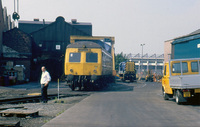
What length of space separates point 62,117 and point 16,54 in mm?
30651

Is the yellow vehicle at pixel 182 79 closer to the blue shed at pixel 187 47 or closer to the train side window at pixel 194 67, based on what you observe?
the train side window at pixel 194 67

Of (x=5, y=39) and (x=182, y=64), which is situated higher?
(x=5, y=39)

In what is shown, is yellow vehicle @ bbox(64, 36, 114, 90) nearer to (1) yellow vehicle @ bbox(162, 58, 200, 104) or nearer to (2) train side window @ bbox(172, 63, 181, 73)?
(1) yellow vehicle @ bbox(162, 58, 200, 104)

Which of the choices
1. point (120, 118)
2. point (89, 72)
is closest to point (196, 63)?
point (120, 118)

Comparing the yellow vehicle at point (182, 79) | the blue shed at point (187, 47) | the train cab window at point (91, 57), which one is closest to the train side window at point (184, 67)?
the yellow vehicle at point (182, 79)

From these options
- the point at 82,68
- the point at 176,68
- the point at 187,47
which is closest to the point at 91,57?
the point at 82,68

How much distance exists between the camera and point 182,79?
11883mm

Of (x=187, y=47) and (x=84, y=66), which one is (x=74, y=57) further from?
(x=187, y=47)

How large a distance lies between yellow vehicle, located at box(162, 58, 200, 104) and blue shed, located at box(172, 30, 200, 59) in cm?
528

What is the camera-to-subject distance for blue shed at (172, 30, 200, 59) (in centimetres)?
1869

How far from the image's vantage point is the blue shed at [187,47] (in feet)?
61.3

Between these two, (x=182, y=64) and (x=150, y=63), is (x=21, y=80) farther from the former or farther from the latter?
(x=150, y=63)

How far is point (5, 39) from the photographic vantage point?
37.3 m

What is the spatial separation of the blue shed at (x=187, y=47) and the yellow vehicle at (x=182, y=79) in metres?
5.28
